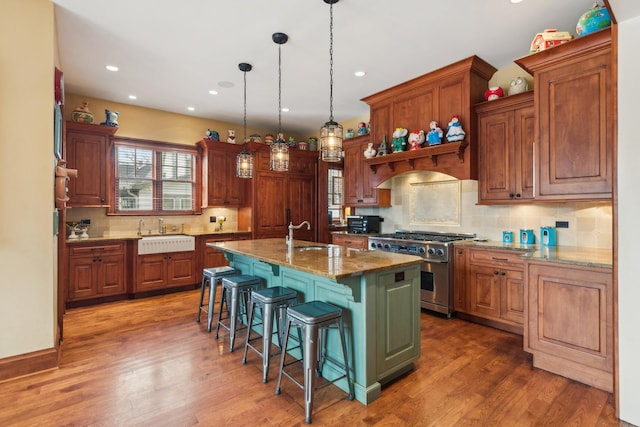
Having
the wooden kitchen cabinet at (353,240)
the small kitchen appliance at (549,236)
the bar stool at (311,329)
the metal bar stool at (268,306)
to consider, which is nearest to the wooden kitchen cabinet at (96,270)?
the metal bar stool at (268,306)

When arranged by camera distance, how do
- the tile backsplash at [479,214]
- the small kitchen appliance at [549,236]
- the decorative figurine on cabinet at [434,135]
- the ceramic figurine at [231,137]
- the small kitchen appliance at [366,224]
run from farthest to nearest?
1. the ceramic figurine at [231,137]
2. the small kitchen appliance at [366,224]
3. the decorative figurine on cabinet at [434,135]
4. the small kitchen appliance at [549,236]
5. the tile backsplash at [479,214]

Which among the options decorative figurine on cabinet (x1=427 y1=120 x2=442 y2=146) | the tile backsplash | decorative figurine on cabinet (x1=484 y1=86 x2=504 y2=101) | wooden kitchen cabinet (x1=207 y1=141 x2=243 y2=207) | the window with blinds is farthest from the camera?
wooden kitchen cabinet (x1=207 y1=141 x2=243 y2=207)

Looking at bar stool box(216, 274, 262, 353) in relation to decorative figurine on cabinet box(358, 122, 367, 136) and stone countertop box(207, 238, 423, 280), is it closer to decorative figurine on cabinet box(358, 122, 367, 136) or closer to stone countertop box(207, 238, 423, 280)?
stone countertop box(207, 238, 423, 280)

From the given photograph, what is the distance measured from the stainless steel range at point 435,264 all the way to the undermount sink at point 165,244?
127 inches

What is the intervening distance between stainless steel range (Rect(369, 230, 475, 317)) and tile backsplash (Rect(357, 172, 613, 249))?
10.5 inches

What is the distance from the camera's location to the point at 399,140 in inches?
173

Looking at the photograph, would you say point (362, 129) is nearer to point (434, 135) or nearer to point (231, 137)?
point (434, 135)

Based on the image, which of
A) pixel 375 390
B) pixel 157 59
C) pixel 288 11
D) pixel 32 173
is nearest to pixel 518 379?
pixel 375 390

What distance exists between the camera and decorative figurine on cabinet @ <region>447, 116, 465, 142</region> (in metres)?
3.76

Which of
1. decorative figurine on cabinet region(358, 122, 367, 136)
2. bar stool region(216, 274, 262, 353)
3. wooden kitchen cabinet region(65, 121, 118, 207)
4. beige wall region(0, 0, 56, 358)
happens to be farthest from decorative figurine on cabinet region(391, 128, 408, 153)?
wooden kitchen cabinet region(65, 121, 118, 207)

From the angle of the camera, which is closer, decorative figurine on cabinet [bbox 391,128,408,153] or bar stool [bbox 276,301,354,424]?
bar stool [bbox 276,301,354,424]

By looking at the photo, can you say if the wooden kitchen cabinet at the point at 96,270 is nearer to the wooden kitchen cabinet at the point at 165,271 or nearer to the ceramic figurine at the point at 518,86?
the wooden kitchen cabinet at the point at 165,271

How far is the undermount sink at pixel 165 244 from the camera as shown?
478 cm

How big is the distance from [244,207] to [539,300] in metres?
4.85
